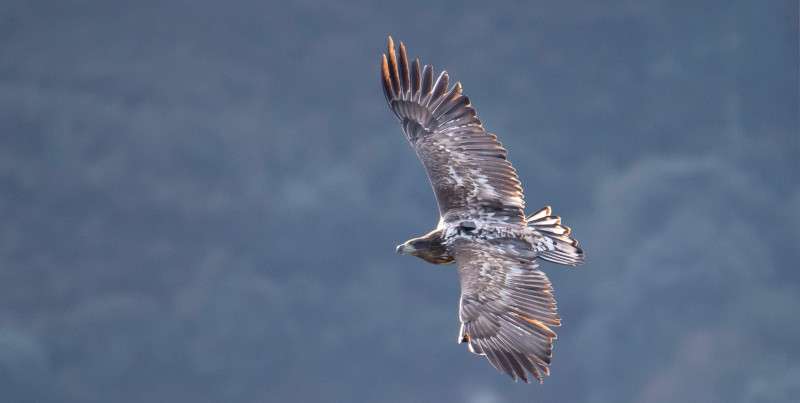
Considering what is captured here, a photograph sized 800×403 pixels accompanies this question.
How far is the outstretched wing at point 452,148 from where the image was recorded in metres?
14.8

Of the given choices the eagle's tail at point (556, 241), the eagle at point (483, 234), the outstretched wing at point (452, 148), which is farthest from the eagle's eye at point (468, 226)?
the eagle's tail at point (556, 241)

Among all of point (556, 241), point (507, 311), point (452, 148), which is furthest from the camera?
point (452, 148)

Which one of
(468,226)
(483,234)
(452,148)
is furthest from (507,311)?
(452,148)

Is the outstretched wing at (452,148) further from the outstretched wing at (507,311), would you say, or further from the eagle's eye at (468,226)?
the outstretched wing at (507,311)

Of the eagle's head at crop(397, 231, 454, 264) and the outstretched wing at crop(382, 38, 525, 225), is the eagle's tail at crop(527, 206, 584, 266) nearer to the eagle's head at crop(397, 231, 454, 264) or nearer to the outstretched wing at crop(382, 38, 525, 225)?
the outstretched wing at crop(382, 38, 525, 225)

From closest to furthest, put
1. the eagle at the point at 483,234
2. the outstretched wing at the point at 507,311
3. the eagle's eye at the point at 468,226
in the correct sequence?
the outstretched wing at the point at 507,311
the eagle at the point at 483,234
the eagle's eye at the point at 468,226

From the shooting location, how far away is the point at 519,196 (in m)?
14.8

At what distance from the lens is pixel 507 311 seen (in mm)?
13094

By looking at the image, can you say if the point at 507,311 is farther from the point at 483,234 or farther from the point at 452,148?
the point at 452,148

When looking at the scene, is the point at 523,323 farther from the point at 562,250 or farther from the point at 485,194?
the point at 485,194

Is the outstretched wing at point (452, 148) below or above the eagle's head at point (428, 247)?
above

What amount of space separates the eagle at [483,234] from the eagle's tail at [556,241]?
0.6 inches

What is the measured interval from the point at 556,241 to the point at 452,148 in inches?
91.7

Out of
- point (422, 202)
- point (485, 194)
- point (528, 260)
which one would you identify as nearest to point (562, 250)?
point (528, 260)
